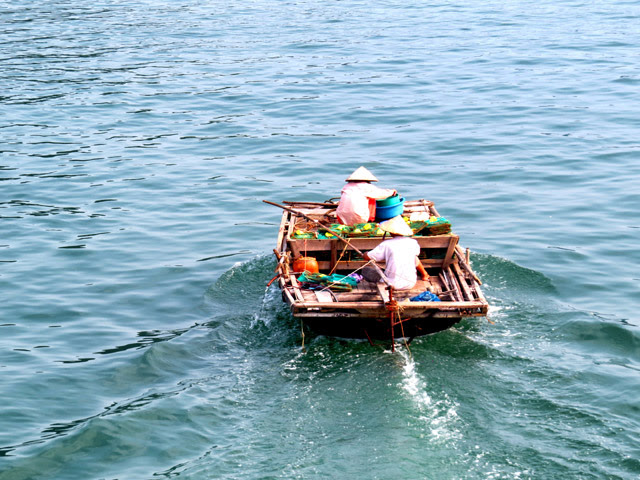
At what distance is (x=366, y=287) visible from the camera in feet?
37.7

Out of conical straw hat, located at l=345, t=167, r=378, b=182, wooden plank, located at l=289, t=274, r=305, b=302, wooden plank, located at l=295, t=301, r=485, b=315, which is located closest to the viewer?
wooden plank, located at l=295, t=301, r=485, b=315

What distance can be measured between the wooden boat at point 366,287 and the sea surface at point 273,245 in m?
0.36

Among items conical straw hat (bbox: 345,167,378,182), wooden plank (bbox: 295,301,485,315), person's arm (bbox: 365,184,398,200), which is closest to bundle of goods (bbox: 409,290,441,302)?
wooden plank (bbox: 295,301,485,315)

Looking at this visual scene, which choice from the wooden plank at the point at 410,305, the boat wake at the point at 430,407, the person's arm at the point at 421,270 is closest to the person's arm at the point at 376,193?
the person's arm at the point at 421,270

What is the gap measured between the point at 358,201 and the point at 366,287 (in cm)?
158

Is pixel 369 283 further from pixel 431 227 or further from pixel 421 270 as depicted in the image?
pixel 431 227

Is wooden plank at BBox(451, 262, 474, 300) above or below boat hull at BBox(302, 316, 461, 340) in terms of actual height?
above

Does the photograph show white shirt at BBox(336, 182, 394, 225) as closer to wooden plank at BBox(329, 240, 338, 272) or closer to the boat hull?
wooden plank at BBox(329, 240, 338, 272)

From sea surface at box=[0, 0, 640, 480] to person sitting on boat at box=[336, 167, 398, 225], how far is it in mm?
1751

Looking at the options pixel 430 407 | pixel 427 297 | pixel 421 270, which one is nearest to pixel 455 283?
pixel 421 270

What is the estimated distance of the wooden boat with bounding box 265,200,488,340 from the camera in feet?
33.2

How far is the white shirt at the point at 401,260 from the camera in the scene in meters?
10.8

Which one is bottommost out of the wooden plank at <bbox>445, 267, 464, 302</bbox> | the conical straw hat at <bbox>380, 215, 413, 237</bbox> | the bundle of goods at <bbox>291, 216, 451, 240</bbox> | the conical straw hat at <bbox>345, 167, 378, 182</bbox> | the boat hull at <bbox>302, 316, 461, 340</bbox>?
the boat hull at <bbox>302, 316, 461, 340</bbox>

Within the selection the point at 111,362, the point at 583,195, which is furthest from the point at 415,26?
the point at 111,362
